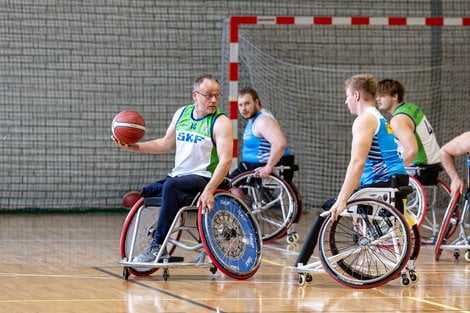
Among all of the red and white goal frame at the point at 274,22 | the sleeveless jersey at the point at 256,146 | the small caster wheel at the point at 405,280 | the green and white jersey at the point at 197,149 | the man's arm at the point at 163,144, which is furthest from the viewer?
the red and white goal frame at the point at 274,22

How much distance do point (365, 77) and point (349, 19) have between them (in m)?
4.07

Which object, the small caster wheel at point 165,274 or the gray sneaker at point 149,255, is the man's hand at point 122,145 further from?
the small caster wheel at point 165,274

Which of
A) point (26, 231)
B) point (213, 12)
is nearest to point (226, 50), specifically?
point (213, 12)

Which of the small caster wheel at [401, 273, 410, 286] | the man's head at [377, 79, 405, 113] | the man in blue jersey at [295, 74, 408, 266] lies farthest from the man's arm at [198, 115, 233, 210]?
the man's head at [377, 79, 405, 113]

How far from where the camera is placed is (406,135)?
8250 mm

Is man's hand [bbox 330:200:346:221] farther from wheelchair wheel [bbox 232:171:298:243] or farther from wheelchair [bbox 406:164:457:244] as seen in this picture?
wheelchair wheel [bbox 232:171:298:243]

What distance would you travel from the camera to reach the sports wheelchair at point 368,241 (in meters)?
5.97

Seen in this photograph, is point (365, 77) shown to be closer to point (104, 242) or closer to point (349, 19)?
point (104, 242)

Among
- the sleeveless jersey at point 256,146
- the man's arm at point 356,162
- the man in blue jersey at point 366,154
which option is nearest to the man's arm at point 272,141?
the sleeveless jersey at point 256,146

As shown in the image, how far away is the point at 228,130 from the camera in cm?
648

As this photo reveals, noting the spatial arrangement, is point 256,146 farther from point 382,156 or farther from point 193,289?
point 193,289

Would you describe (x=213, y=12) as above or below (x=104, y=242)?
above

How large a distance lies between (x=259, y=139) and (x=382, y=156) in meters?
2.88

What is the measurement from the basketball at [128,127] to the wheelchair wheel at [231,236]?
0.63m
